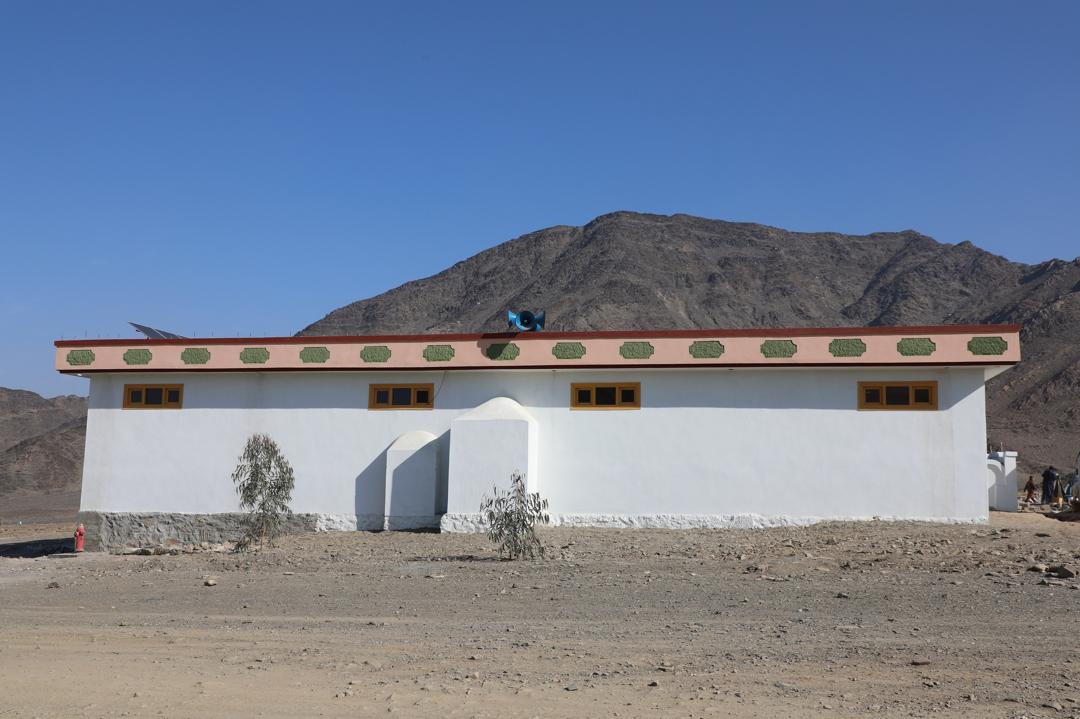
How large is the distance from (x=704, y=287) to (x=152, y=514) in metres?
80.2

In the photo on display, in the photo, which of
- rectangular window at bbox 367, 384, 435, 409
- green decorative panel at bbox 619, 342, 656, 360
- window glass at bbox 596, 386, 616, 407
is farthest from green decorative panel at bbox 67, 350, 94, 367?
green decorative panel at bbox 619, 342, 656, 360

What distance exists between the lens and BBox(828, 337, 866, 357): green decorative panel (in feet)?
60.6

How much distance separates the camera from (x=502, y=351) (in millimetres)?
19781

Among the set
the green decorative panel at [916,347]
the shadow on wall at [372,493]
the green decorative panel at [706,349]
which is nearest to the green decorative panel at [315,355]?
the shadow on wall at [372,493]

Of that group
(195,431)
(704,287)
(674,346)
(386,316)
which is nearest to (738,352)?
(674,346)

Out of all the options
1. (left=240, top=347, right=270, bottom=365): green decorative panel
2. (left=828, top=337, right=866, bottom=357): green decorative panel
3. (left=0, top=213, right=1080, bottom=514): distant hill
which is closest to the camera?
(left=828, top=337, right=866, bottom=357): green decorative panel

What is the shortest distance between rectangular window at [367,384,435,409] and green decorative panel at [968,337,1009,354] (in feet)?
34.4

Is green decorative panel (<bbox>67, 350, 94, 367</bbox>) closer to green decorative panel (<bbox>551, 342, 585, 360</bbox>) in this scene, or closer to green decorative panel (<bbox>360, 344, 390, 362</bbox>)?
green decorative panel (<bbox>360, 344, 390, 362</bbox>)

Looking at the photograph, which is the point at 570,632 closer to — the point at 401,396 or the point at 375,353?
the point at 401,396

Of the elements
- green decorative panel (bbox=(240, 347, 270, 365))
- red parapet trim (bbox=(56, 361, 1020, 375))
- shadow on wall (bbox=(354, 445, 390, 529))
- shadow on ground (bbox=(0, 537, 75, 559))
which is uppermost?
green decorative panel (bbox=(240, 347, 270, 365))

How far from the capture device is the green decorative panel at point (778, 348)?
18.6 meters

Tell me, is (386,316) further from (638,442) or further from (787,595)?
(787,595)

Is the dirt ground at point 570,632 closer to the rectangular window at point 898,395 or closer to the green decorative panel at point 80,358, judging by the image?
the rectangular window at point 898,395

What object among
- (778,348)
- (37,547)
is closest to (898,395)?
(778,348)
